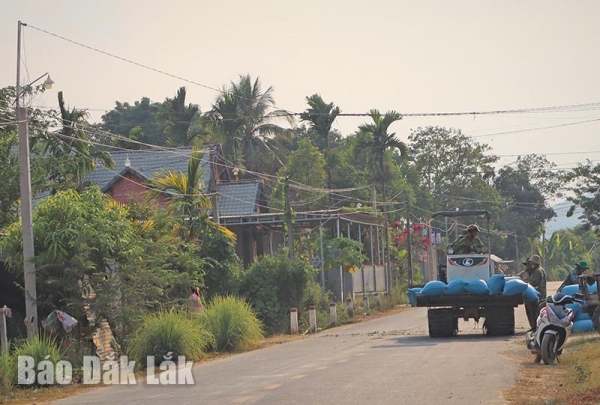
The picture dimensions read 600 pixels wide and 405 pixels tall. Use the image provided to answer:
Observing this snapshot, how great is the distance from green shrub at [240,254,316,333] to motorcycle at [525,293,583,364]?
15.8 metres

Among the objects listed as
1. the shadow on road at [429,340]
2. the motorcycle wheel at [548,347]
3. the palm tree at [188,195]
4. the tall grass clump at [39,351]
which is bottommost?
the shadow on road at [429,340]

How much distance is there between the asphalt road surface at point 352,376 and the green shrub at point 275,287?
8.12 meters

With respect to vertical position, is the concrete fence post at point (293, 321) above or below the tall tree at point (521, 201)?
below

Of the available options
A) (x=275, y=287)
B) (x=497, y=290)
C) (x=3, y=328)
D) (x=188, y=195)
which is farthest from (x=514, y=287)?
(x=188, y=195)

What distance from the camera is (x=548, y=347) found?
697 inches

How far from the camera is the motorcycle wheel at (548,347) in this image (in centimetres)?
1767

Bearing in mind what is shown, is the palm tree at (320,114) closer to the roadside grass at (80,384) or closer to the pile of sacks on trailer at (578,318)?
the roadside grass at (80,384)

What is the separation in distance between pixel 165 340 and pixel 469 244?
902cm

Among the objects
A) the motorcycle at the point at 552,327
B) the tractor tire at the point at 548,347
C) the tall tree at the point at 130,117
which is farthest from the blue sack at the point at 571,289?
the tall tree at the point at 130,117

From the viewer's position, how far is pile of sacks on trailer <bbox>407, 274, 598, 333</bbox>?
23.8m

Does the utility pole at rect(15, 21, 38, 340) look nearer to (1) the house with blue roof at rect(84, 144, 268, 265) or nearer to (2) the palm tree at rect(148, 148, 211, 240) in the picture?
(2) the palm tree at rect(148, 148, 211, 240)

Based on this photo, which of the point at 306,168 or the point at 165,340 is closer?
the point at 165,340

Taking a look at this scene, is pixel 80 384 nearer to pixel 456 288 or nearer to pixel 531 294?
pixel 456 288

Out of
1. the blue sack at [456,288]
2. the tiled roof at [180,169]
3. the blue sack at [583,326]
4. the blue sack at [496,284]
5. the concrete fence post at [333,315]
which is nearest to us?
the blue sack at [583,326]
